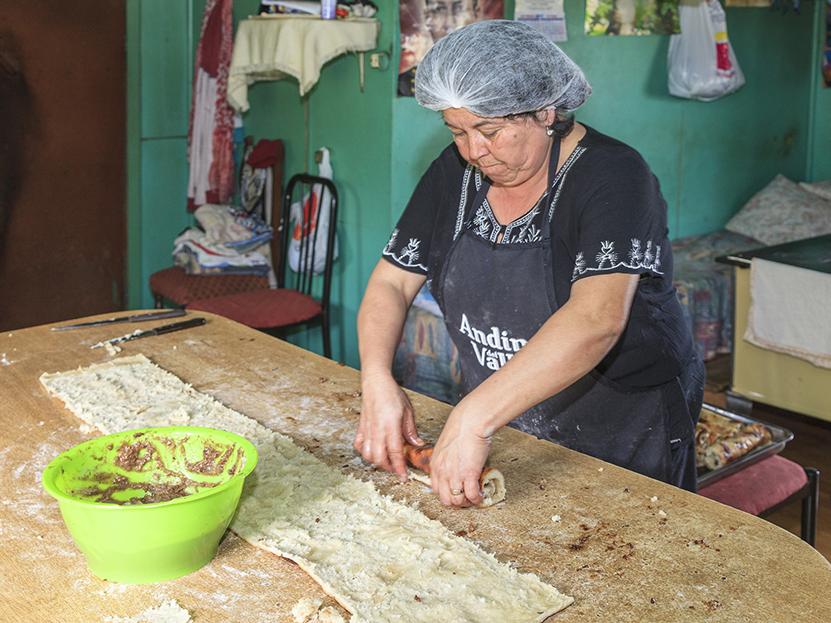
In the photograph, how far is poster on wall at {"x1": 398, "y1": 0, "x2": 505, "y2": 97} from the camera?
425 centimetres

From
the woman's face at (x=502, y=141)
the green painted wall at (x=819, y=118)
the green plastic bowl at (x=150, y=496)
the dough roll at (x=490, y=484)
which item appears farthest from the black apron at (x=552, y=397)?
the green painted wall at (x=819, y=118)

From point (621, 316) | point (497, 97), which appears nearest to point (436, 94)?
point (497, 97)

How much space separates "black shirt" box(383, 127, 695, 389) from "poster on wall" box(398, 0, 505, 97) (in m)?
2.20

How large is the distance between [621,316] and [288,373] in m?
0.85

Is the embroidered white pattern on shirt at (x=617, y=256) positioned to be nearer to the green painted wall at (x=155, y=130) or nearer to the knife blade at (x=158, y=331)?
the knife blade at (x=158, y=331)

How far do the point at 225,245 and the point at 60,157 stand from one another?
0.98 metres

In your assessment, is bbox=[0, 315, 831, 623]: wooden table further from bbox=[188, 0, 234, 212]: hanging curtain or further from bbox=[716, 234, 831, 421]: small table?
bbox=[188, 0, 234, 212]: hanging curtain

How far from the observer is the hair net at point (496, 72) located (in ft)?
5.81

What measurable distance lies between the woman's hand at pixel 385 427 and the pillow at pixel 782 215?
14.5ft

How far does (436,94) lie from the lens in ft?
5.98

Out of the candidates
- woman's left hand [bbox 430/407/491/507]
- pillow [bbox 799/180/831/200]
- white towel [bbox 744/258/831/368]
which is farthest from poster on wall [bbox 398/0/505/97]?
woman's left hand [bbox 430/407/491/507]

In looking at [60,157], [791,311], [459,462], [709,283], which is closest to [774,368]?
[791,311]

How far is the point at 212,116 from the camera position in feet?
16.0

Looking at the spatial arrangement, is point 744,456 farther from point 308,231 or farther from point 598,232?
point 308,231
